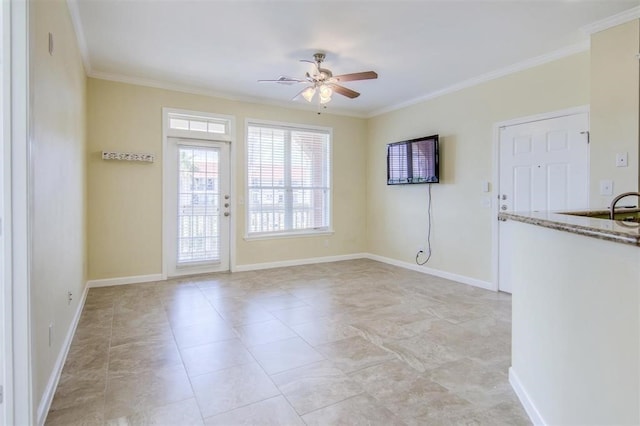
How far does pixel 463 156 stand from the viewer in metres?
4.67

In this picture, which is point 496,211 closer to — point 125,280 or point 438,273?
point 438,273

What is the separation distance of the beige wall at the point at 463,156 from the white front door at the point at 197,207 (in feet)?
9.17

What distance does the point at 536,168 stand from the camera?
153 inches

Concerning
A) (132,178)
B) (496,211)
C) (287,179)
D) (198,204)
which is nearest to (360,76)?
(496,211)

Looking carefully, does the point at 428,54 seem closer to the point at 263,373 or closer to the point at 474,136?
the point at 474,136

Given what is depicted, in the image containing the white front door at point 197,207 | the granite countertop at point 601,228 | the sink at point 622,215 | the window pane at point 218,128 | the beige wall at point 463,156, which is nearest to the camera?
the granite countertop at point 601,228

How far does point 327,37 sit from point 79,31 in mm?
2320

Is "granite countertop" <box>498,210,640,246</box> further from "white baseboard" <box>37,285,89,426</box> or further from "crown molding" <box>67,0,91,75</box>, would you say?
"crown molding" <box>67,0,91,75</box>

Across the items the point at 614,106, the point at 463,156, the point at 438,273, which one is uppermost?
the point at 614,106

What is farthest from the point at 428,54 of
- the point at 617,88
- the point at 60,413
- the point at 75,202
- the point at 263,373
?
the point at 60,413

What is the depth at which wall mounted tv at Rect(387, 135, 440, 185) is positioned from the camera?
496cm

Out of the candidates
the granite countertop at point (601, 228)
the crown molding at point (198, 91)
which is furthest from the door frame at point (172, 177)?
the granite countertop at point (601, 228)

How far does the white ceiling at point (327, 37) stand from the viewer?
110 inches

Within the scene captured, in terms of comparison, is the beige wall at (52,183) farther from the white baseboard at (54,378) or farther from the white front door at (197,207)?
the white front door at (197,207)
